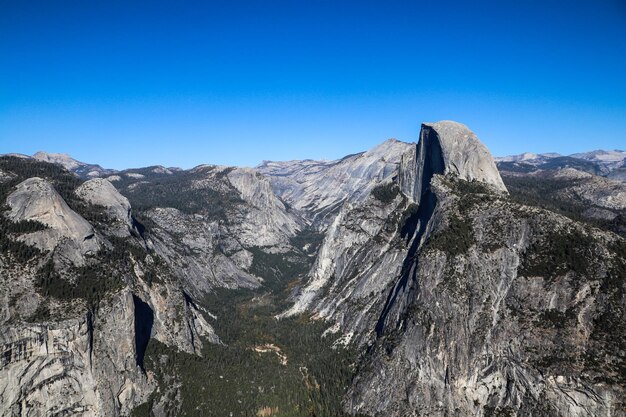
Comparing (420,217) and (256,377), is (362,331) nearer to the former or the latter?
(256,377)

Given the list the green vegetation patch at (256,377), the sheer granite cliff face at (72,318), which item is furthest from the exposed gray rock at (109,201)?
the green vegetation patch at (256,377)

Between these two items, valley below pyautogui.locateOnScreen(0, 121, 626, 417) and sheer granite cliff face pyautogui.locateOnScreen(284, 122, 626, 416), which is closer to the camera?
valley below pyautogui.locateOnScreen(0, 121, 626, 417)

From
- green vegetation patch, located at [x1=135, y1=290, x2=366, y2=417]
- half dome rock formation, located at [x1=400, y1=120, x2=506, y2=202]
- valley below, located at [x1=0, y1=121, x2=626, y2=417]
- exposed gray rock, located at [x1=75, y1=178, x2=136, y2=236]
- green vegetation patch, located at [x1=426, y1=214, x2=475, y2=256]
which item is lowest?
green vegetation patch, located at [x1=135, y1=290, x2=366, y2=417]

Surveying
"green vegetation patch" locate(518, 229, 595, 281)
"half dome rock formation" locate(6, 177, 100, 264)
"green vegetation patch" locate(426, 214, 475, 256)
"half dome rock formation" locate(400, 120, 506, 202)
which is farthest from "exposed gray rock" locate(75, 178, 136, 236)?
"green vegetation patch" locate(518, 229, 595, 281)

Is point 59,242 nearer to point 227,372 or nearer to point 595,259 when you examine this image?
point 227,372

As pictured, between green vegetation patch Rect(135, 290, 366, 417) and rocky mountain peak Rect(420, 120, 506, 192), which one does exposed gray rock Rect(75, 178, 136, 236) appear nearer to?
green vegetation patch Rect(135, 290, 366, 417)

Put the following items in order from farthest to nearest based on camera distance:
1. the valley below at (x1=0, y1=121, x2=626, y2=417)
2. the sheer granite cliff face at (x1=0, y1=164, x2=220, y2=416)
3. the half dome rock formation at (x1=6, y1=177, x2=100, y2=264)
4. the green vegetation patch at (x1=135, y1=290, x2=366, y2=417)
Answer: the green vegetation patch at (x1=135, y1=290, x2=366, y2=417) < the half dome rock formation at (x1=6, y1=177, x2=100, y2=264) < the valley below at (x1=0, y1=121, x2=626, y2=417) < the sheer granite cliff face at (x1=0, y1=164, x2=220, y2=416)

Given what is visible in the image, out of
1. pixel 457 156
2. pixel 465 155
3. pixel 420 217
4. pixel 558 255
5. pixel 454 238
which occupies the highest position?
pixel 465 155

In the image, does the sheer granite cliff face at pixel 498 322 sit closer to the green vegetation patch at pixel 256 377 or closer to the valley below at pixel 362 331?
the valley below at pixel 362 331

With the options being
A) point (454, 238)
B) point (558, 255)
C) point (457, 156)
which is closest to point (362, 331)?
point (454, 238)
